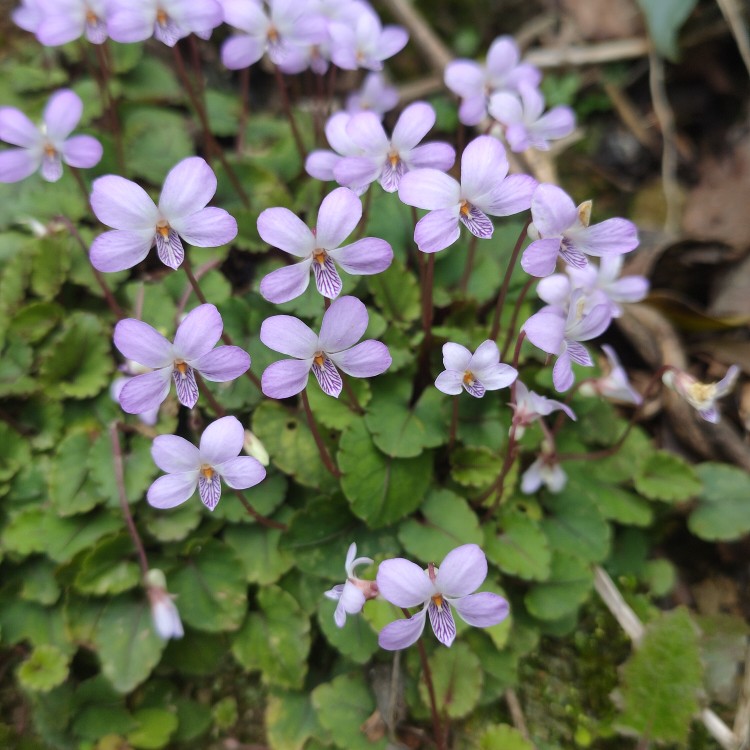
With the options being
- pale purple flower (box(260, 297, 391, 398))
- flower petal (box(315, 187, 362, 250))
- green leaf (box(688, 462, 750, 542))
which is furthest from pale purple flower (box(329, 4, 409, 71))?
green leaf (box(688, 462, 750, 542))

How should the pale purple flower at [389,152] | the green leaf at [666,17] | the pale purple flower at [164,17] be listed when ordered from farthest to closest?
the green leaf at [666,17], the pale purple flower at [164,17], the pale purple flower at [389,152]

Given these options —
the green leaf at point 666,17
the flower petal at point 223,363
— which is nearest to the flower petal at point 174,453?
the flower petal at point 223,363

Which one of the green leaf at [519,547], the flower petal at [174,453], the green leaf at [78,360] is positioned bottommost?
the green leaf at [519,547]

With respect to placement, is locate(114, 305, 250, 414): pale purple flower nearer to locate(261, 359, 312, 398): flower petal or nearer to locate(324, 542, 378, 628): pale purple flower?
locate(261, 359, 312, 398): flower petal

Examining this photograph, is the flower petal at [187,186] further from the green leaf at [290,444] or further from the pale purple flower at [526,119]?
the pale purple flower at [526,119]

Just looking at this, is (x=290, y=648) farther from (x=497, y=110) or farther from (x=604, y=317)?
(x=497, y=110)

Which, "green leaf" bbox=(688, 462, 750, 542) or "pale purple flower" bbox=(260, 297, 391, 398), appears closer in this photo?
"pale purple flower" bbox=(260, 297, 391, 398)

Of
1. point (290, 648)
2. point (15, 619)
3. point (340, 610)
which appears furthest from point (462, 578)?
point (15, 619)
